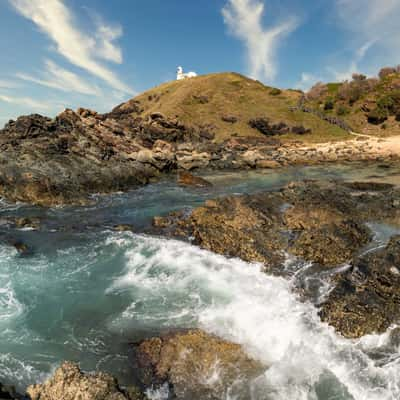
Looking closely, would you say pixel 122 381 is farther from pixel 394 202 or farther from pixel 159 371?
pixel 394 202

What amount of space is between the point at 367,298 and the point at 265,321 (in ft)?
12.1

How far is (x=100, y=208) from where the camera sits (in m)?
24.1

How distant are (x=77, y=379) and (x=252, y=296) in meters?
7.02

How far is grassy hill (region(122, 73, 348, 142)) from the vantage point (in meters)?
72.7

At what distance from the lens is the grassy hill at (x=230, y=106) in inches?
2862

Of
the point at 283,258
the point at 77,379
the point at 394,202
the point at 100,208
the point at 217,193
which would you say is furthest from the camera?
the point at 217,193

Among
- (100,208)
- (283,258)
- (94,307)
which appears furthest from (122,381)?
(100,208)

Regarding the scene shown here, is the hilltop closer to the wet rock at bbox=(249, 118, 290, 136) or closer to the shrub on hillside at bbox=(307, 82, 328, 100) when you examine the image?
the wet rock at bbox=(249, 118, 290, 136)

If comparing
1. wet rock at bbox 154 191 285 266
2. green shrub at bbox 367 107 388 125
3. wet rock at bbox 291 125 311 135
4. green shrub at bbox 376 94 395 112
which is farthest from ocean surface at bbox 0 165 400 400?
green shrub at bbox 376 94 395 112

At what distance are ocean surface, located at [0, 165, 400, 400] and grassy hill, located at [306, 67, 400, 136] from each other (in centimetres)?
5832

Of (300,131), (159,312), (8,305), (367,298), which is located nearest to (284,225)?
(367,298)

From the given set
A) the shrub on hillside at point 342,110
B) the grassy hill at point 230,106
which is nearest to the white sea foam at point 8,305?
the grassy hill at point 230,106

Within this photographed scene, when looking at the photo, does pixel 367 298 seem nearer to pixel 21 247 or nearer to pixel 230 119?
pixel 21 247

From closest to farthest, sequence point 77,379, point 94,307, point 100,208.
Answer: point 77,379
point 94,307
point 100,208
